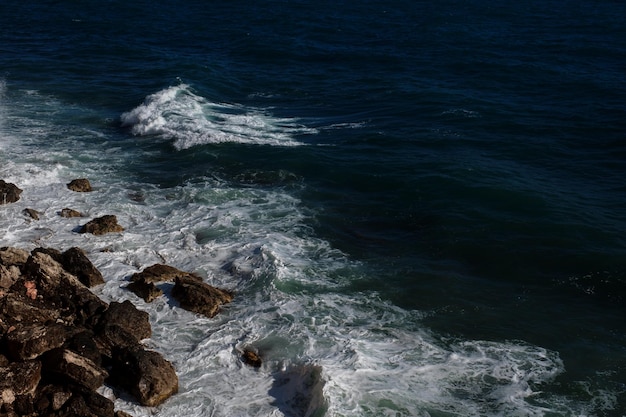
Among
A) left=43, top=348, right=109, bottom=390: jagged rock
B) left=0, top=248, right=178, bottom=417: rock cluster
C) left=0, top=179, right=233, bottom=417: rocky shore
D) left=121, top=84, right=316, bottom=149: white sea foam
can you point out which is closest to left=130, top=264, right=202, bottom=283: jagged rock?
left=0, top=179, right=233, bottom=417: rocky shore

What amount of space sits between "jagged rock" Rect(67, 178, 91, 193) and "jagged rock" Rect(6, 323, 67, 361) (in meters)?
13.3

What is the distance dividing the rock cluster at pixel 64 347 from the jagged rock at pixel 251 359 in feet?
7.59

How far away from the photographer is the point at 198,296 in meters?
23.3

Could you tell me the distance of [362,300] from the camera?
2455 cm

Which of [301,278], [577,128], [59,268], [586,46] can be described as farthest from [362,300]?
[586,46]

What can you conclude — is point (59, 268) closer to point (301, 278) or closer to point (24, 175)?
point (301, 278)

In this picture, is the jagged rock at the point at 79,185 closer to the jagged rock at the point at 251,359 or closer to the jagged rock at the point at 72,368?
the jagged rock at the point at 72,368

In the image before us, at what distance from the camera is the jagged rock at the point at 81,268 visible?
950 inches

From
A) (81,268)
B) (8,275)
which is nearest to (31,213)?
(81,268)

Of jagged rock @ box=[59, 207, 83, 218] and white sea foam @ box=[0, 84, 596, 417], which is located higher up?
jagged rock @ box=[59, 207, 83, 218]

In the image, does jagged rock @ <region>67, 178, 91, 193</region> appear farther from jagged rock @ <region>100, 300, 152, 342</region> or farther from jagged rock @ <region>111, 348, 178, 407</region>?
jagged rock @ <region>111, 348, 178, 407</region>

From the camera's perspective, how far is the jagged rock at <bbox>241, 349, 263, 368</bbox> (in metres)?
21.0

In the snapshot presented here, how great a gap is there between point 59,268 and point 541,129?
2771 cm

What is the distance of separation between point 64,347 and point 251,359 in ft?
17.4
